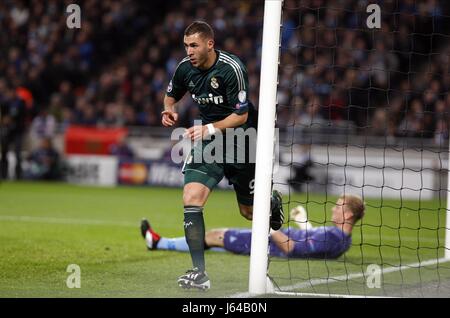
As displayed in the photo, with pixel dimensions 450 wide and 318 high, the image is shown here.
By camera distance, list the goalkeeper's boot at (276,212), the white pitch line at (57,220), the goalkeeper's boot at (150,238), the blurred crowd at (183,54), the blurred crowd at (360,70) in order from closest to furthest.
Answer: the goalkeeper's boot at (276,212), the goalkeeper's boot at (150,238), the white pitch line at (57,220), the blurred crowd at (360,70), the blurred crowd at (183,54)

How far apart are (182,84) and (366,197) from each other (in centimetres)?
1143

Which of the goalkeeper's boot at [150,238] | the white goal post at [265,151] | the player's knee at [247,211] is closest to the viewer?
the white goal post at [265,151]

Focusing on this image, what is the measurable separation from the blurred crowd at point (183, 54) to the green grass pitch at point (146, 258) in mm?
5814

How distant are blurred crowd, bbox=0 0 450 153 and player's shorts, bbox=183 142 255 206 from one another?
10413 millimetres

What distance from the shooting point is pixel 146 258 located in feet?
26.2

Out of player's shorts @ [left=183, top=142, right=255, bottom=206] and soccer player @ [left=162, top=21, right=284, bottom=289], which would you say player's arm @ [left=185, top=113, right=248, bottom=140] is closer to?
soccer player @ [left=162, top=21, right=284, bottom=289]

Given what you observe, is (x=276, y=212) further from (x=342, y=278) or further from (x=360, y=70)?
(x=360, y=70)

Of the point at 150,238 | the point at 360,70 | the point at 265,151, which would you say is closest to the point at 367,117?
the point at 360,70

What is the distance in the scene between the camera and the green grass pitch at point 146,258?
6258 millimetres

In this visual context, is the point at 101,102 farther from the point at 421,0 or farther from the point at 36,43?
the point at 421,0

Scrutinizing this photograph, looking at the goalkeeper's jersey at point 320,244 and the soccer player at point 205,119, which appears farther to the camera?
the goalkeeper's jersey at point 320,244

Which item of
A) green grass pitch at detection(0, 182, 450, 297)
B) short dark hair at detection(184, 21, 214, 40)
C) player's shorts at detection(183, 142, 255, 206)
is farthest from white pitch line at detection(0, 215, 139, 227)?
short dark hair at detection(184, 21, 214, 40)

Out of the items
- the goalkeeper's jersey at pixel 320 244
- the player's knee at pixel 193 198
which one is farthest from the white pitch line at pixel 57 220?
the player's knee at pixel 193 198

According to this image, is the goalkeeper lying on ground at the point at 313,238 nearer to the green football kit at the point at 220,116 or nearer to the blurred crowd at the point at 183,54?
the green football kit at the point at 220,116
